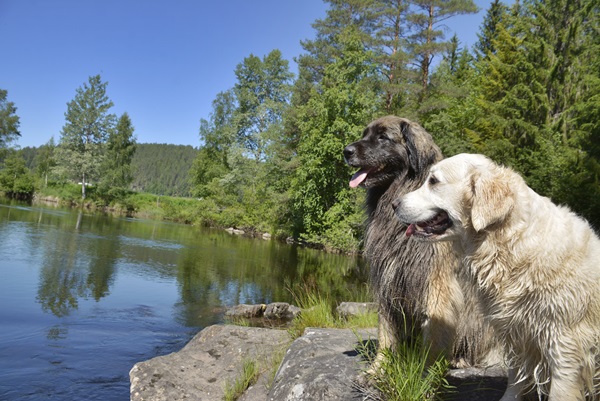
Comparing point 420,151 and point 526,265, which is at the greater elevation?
point 420,151

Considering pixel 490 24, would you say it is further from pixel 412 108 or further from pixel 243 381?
pixel 243 381

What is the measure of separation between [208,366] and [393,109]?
2664 centimetres

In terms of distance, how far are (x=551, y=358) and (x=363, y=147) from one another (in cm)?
225

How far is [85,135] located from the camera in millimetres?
52344

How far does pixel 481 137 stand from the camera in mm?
25203

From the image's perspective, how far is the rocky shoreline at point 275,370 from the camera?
3.50 meters

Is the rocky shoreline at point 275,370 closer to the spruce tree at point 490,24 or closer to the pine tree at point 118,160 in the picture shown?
the spruce tree at point 490,24

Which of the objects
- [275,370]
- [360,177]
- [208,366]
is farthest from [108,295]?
[360,177]

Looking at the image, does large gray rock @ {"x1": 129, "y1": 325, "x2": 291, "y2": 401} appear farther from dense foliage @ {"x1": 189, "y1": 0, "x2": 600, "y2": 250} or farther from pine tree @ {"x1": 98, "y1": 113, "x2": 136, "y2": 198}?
pine tree @ {"x1": 98, "y1": 113, "x2": 136, "y2": 198}

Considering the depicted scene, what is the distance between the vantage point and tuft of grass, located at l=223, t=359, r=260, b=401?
527 cm

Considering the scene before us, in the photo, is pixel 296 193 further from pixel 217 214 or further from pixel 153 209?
pixel 153 209

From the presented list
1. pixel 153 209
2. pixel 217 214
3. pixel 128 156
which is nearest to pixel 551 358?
pixel 217 214

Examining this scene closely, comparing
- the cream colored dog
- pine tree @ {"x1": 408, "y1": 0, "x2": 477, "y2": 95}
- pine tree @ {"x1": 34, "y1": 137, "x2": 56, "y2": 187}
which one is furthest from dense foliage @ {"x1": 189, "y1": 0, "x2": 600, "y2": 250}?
pine tree @ {"x1": 34, "y1": 137, "x2": 56, "y2": 187}

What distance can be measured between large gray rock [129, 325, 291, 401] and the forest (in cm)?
389
